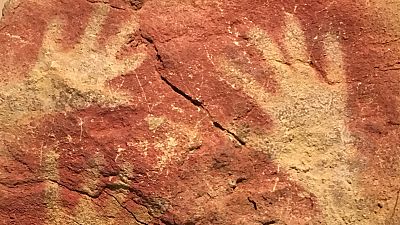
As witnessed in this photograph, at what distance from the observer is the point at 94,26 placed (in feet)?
4.66

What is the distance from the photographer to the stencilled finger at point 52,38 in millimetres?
1418

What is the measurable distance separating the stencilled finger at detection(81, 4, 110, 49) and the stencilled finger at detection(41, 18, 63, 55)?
0.05 metres

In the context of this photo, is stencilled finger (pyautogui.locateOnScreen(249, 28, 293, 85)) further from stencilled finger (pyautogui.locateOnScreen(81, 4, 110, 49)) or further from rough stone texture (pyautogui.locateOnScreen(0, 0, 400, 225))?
stencilled finger (pyautogui.locateOnScreen(81, 4, 110, 49))

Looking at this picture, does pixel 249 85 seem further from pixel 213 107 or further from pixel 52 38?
pixel 52 38

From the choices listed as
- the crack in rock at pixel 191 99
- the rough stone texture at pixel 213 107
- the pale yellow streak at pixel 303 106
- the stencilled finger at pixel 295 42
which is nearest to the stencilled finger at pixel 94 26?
the rough stone texture at pixel 213 107

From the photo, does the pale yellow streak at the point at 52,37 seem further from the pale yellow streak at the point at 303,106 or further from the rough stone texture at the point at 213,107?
the pale yellow streak at the point at 303,106

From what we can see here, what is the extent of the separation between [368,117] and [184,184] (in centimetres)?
41

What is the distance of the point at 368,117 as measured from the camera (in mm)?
1408

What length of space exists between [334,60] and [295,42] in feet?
0.30

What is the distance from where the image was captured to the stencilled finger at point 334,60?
1.41 meters

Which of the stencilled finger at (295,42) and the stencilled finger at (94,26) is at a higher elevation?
the stencilled finger at (295,42)

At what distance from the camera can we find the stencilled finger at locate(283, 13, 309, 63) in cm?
141

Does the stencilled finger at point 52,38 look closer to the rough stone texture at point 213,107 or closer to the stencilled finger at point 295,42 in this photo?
the rough stone texture at point 213,107

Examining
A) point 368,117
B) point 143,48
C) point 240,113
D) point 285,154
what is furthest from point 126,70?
point 368,117
